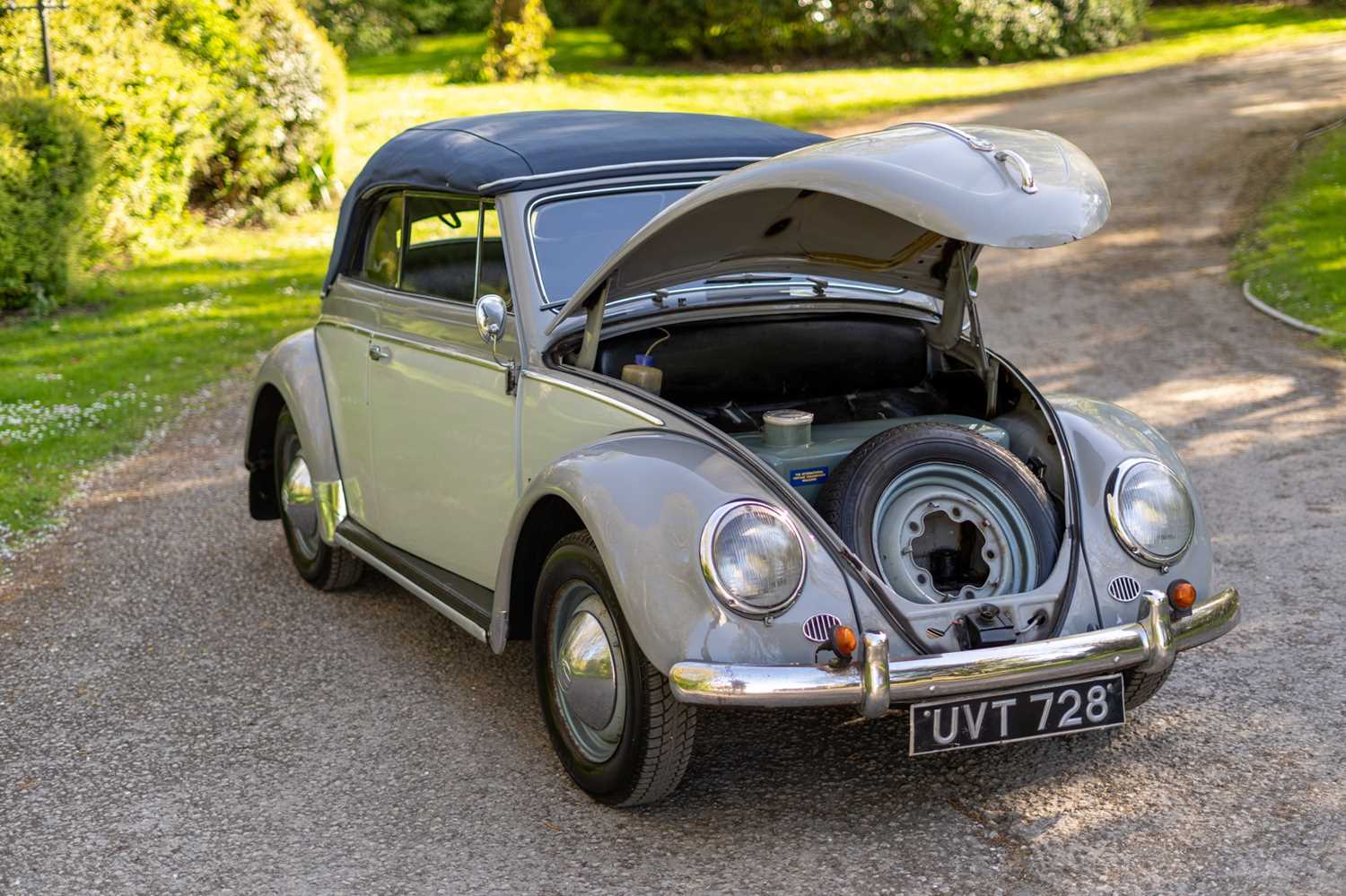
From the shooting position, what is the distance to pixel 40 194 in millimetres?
10766

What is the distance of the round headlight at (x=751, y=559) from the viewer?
346cm

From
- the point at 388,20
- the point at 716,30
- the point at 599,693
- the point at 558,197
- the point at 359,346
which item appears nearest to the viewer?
the point at 599,693

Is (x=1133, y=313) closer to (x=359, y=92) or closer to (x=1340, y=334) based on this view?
(x=1340, y=334)

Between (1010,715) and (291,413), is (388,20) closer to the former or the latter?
(291,413)

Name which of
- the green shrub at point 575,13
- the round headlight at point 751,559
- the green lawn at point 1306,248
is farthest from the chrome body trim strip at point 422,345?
the green shrub at point 575,13

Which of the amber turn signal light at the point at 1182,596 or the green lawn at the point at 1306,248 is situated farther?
the green lawn at the point at 1306,248

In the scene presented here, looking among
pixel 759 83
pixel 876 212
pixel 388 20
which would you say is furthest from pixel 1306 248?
pixel 388 20

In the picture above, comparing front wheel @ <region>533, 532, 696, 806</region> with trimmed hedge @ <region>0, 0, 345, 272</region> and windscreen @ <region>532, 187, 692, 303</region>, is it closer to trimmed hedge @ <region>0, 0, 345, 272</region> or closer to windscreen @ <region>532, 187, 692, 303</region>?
windscreen @ <region>532, 187, 692, 303</region>

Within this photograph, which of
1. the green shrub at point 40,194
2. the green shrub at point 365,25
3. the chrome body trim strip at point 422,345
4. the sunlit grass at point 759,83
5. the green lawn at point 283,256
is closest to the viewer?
the chrome body trim strip at point 422,345

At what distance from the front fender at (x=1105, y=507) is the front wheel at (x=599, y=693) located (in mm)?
1190

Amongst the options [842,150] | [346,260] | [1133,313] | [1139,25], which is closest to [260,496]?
[346,260]

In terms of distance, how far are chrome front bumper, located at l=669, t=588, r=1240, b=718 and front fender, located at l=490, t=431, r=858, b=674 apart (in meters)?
0.08

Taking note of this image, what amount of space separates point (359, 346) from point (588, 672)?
216 centimetres

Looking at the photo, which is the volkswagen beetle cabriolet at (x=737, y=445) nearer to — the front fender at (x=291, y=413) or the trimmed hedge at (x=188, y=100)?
the front fender at (x=291, y=413)
